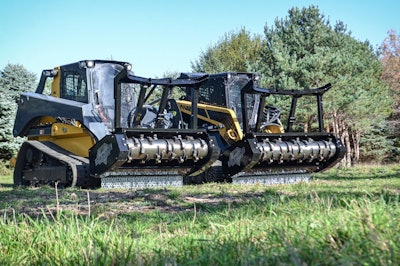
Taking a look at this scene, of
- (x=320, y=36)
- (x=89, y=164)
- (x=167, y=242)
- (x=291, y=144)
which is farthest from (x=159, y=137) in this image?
(x=320, y=36)

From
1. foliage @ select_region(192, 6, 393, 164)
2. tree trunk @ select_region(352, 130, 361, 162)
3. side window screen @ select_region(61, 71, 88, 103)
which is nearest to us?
side window screen @ select_region(61, 71, 88, 103)

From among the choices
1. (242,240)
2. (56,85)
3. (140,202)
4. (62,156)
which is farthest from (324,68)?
(242,240)

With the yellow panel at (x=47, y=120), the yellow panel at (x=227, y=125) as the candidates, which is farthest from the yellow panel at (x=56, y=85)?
the yellow panel at (x=227, y=125)

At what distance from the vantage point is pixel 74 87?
12.3 metres

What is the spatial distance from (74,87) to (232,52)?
37383 mm

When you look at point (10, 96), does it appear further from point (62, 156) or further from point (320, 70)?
point (62, 156)

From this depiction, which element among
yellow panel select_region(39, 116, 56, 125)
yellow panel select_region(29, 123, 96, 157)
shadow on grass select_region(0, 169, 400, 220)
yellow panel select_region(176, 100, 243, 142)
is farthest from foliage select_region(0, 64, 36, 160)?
shadow on grass select_region(0, 169, 400, 220)

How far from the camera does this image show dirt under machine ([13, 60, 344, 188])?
1056 centimetres

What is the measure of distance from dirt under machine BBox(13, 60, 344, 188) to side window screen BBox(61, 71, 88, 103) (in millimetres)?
22

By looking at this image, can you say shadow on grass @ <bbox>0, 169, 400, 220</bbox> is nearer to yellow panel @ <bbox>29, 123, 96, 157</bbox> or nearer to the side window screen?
yellow panel @ <bbox>29, 123, 96, 157</bbox>

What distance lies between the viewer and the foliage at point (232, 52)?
152 ft

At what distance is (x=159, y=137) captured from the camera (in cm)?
1095

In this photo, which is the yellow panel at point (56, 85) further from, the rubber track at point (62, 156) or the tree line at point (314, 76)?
the tree line at point (314, 76)

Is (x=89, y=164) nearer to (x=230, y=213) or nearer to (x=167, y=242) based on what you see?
(x=230, y=213)
